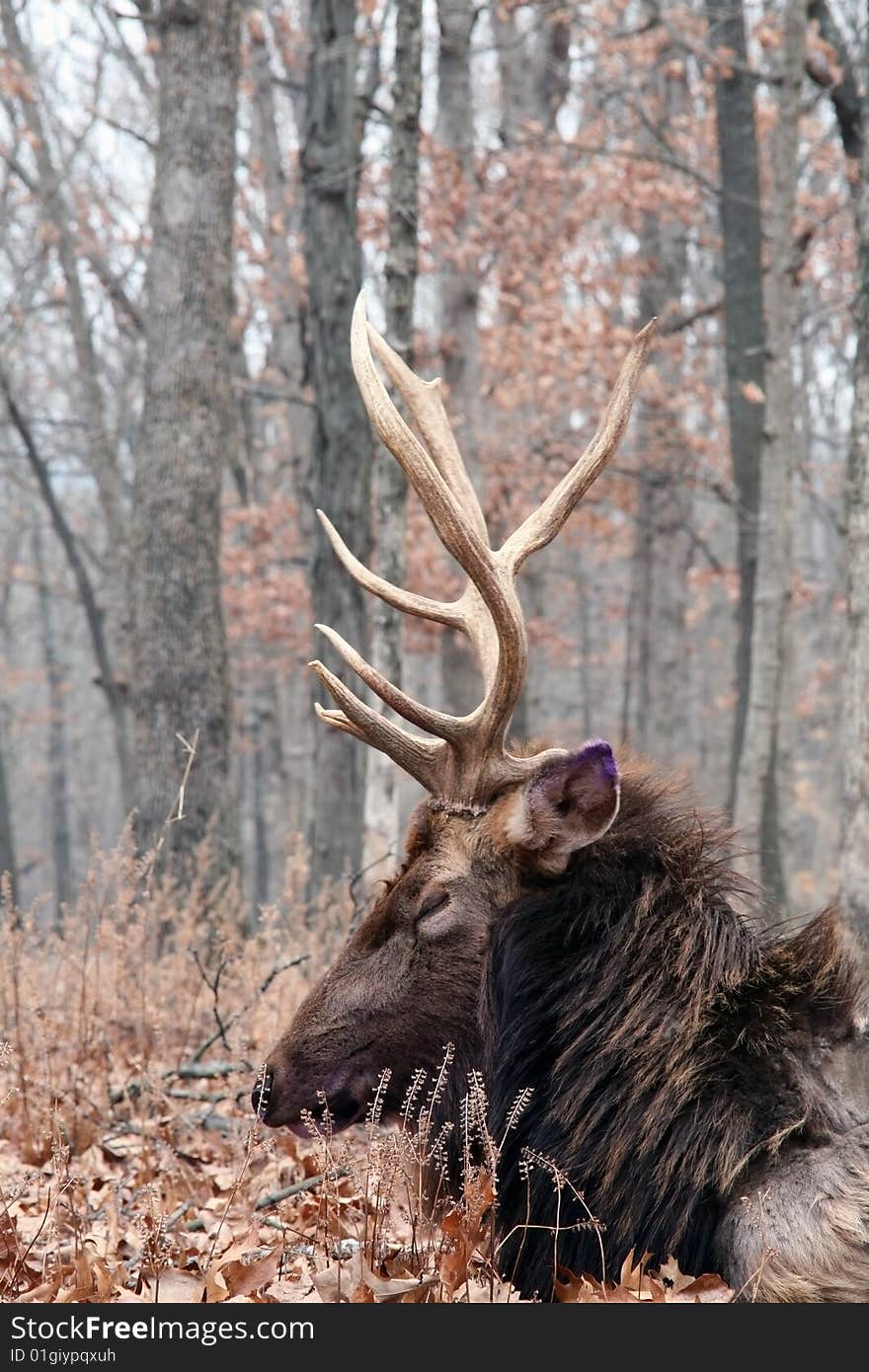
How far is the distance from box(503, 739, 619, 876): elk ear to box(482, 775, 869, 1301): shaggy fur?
0.11 m

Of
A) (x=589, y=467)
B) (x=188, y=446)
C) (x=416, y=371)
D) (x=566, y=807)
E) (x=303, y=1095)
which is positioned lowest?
(x=303, y=1095)

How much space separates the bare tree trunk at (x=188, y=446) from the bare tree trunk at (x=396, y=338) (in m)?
1.17

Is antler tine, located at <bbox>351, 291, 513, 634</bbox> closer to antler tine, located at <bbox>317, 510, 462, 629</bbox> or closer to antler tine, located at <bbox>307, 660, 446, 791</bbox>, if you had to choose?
antler tine, located at <bbox>317, 510, 462, 629</bbox>

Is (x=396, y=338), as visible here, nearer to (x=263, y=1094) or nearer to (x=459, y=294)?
(x=263, y=1094)

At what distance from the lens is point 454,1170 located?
3492 mm

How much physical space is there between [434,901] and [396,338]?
4661 mm

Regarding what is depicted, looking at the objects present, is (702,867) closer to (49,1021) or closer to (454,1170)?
(454,1170)

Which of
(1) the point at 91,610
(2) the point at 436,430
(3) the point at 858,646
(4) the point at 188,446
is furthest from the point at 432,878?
(1) the point at 91,610

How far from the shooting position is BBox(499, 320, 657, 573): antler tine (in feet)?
12.1

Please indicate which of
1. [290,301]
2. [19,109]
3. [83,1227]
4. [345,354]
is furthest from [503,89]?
[83,1227]

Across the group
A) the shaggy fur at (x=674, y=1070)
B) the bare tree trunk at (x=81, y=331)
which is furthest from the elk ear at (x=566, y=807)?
the bare tree trunk at (x=81, y=331)

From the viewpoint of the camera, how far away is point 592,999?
323 centimetres
